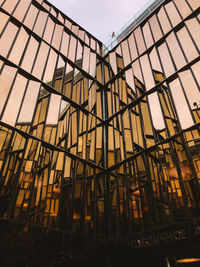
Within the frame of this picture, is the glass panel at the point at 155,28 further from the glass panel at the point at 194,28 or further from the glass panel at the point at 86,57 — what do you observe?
the glass panel at the point at 86,57

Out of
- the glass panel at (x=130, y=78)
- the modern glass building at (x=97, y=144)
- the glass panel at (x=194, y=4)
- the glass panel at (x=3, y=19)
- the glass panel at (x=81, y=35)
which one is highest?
the glass panel at (x=81, y=35)

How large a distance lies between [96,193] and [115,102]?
7164 millimetres

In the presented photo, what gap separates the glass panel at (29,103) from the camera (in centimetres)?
1280

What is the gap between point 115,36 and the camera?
841 inches

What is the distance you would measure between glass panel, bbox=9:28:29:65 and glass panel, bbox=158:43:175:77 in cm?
904

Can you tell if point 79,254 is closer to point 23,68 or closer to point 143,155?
point 143,155

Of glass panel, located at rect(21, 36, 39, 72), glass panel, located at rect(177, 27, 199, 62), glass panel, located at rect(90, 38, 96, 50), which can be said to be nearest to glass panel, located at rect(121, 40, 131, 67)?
glass panel, located at rect(90, 38, 96, 50)

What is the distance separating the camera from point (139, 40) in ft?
58.2

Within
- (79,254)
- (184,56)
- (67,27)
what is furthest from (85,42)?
(79,254)

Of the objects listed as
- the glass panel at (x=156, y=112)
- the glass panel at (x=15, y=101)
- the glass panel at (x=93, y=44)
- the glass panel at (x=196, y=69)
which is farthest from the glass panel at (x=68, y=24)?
the glass panel at (x=196, y=69)

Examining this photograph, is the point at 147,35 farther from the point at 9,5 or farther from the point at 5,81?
the point at 5,81

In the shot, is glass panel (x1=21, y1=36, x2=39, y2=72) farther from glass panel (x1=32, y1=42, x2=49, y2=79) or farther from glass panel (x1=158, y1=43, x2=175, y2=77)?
glass panel (x1=158, y1=43, x2=175, y2=77)

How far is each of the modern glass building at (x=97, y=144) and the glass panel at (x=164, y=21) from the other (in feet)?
0.27

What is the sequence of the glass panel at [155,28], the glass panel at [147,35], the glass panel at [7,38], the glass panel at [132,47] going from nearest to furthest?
the glass panel at [7,38] → the glass panel at [155,28] → the glass panel at [147,35] → the glass panel at [132,47]
